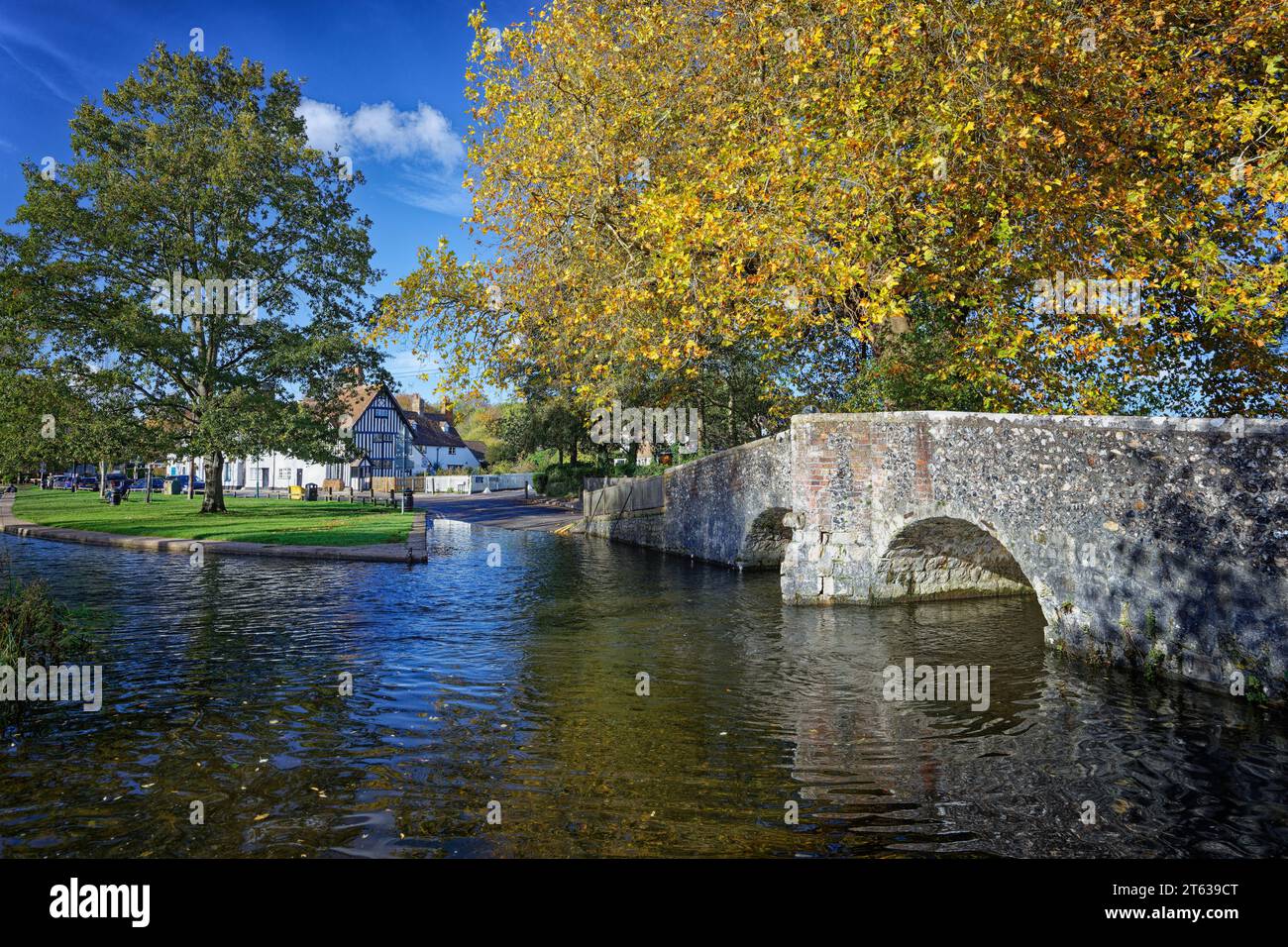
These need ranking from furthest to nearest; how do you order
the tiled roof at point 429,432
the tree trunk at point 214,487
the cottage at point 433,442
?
the tiled roof at point 429,432 → the cottage at point 433,442 → the tree trunk at point 214,487

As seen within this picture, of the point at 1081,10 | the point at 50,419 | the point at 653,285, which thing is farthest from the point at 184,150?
the point at 1081,10

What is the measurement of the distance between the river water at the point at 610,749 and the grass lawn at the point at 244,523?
963 centimetres

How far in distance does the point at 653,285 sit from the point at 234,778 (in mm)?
13376

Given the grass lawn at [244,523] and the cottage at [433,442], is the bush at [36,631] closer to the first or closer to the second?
the grass lawn at [244,523]

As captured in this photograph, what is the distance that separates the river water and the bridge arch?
6.25 ft

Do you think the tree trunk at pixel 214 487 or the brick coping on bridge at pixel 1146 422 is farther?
the tree trunk at pixel 214 487

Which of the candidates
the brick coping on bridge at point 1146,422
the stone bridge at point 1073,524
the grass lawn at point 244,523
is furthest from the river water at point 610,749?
the grass lawn at point 244,523

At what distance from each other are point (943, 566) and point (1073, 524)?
4.70 m

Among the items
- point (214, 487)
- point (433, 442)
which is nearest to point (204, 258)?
point (214, 487)

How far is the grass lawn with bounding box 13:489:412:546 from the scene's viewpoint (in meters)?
20.1

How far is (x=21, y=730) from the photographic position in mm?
5832

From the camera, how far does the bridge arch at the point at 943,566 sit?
484 inches
